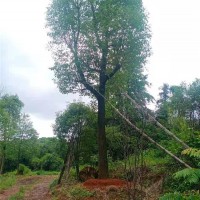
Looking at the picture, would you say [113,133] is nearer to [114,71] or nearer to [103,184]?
[103,184]

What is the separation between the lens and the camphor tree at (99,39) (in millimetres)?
18625

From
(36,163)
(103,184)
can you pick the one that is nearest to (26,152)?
(36,163)

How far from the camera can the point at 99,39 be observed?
18.8m

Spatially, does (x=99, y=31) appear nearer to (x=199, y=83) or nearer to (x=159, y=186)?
(x=159, y=186)

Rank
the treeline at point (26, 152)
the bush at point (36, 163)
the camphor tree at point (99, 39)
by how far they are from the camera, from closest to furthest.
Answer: the camphor tree at point (99, 39) < the treeline at point (26, 152) < the bush at point (36, 163)

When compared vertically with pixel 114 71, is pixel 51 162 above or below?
below

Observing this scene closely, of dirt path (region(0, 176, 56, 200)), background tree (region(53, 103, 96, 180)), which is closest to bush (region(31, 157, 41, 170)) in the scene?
dirt path (region(0, 176, 56, 200))

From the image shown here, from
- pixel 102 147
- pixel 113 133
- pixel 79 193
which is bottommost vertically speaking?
pixel 79 193

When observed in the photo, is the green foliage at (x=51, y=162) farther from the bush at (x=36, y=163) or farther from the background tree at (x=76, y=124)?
the background tree at (x=76, y=124)

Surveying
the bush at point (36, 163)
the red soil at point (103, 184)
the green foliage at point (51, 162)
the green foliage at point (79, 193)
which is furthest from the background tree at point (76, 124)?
the bush at point (36, 163)

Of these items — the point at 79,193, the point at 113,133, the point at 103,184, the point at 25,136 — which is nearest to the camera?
the point at 113,133

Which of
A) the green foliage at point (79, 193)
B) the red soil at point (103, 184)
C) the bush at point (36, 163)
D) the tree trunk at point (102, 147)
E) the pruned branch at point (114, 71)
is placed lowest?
the green foliage at point (79, 193)

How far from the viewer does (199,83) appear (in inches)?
1649

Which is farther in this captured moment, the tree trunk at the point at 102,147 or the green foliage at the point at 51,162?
the green foliage at the point at 51,162
